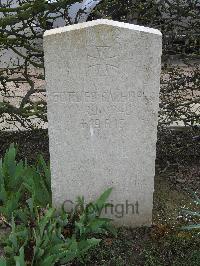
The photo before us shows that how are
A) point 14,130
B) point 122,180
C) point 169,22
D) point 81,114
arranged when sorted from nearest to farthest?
point 81,114 < point 122,180 < point 169,22 < point 14,130

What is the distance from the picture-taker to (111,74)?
10.1ft

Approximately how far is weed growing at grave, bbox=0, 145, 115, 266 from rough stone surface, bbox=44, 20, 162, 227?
0.54 feet

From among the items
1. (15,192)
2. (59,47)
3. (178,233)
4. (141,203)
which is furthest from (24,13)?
(178,233)

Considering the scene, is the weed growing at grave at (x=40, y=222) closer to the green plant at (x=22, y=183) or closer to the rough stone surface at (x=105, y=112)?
the green plant at (x=22, y=183)

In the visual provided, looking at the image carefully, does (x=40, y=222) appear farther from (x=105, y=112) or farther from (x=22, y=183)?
(x=105, y=112)

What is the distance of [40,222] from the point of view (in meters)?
3.10

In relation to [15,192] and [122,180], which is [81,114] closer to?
[122,180]

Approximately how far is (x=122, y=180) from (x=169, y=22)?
1.71 m

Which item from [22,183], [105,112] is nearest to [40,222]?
[22,183]

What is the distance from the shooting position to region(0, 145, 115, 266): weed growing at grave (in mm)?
2971

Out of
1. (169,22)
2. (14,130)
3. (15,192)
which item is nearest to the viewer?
(15,192)

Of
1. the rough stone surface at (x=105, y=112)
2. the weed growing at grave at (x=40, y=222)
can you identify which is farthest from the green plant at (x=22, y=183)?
the rough stone surface at (x=105, y=112)

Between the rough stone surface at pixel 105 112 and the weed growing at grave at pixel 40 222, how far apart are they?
165mm

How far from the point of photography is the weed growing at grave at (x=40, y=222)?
297 cm
